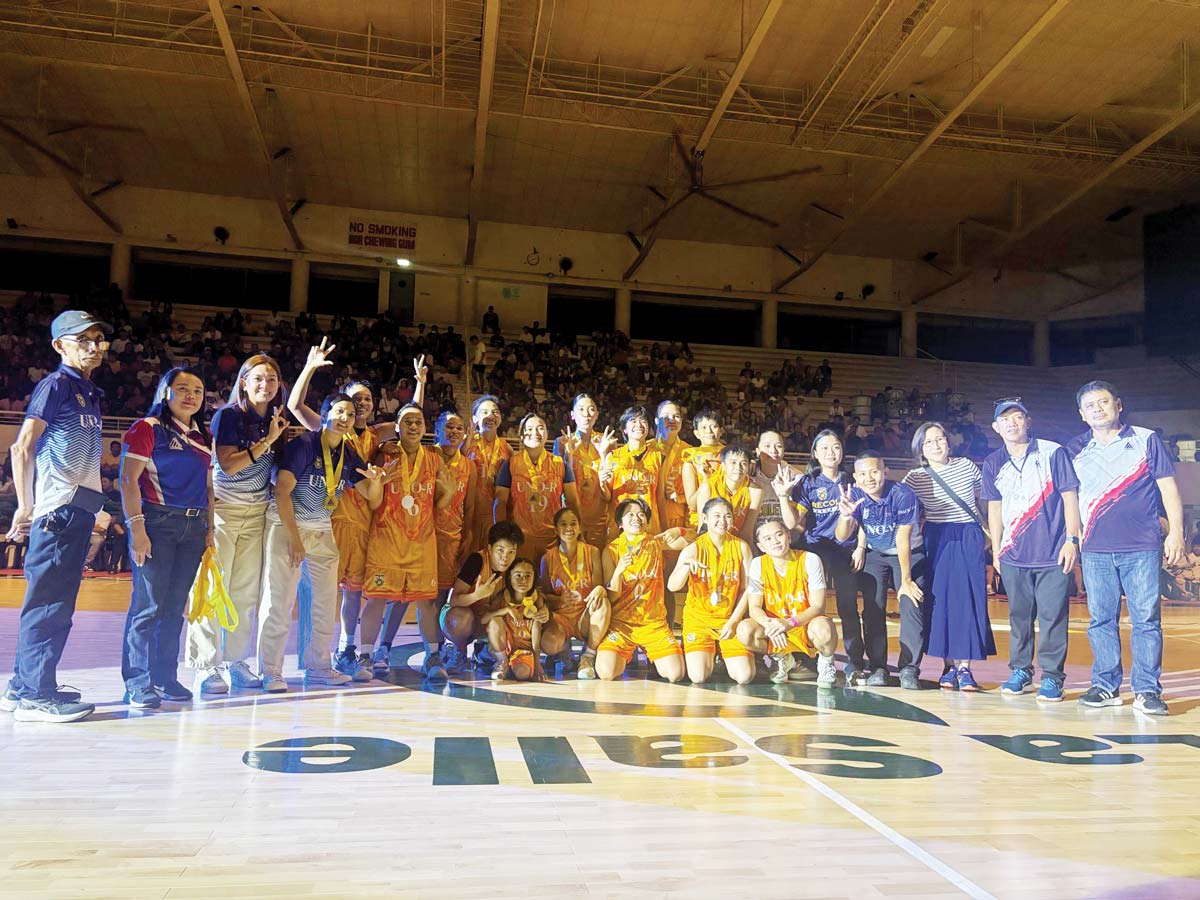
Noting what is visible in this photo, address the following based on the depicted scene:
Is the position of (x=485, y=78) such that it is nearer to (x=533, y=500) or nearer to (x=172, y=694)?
(x=533, y=500)

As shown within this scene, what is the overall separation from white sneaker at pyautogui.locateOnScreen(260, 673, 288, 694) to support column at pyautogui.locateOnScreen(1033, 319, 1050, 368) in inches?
912

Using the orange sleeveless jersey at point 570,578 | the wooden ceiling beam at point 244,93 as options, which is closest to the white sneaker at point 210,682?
the orange sleeveless jersey at point 570,578

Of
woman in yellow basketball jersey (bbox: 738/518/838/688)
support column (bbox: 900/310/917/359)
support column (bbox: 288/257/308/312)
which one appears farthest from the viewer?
support column (bbox: 900/310/917/359)

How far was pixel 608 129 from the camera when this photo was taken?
52.8 feet

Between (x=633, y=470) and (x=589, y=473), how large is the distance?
33cm

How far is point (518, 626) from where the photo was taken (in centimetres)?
531

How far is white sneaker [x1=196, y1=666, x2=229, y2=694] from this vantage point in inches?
179

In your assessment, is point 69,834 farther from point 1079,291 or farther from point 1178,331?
point 1079,291

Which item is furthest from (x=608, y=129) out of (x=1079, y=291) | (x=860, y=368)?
(x=1079, y=291)

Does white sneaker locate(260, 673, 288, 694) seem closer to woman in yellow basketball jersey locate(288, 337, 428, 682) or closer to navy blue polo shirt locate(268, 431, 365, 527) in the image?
woman in yellow basketball jersey locate(288, 337, 428, 682)

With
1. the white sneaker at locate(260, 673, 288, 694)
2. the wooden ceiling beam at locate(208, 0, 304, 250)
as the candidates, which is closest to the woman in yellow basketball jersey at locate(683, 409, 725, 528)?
the white sneaker at locate(260, 673, 288, 694)

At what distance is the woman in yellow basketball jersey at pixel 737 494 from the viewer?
5832 mm

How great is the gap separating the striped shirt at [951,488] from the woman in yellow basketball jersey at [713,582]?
1194 mm

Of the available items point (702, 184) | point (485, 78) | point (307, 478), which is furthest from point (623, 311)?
point (307, 478)
